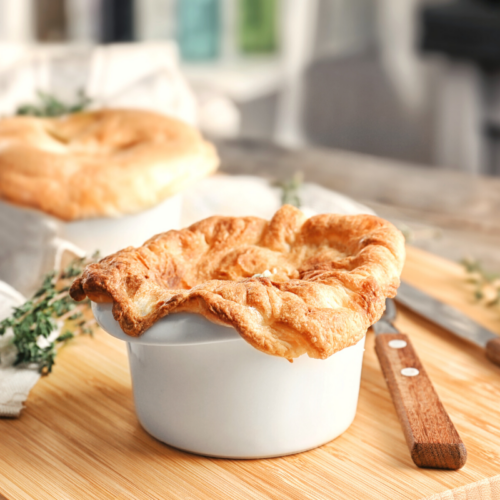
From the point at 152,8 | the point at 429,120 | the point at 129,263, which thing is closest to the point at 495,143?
the point at 429,120

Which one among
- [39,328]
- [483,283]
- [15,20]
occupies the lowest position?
[483,283]

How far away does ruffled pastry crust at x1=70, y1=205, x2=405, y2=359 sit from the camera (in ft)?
2.47

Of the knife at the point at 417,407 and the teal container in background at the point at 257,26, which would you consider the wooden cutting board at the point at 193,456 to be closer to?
the knife at the point at 417,407

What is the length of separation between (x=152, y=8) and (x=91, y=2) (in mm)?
446

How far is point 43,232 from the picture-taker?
1.34 meters

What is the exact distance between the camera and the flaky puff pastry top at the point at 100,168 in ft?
4.40

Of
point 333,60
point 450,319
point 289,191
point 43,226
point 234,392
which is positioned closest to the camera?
point 234,392

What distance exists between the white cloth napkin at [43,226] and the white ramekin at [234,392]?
0.23 meters

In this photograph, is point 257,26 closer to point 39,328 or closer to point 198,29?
point 198,29

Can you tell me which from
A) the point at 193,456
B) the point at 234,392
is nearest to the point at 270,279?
the point at 234,392

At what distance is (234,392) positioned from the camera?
2.69ft

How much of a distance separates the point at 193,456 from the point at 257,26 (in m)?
3.70

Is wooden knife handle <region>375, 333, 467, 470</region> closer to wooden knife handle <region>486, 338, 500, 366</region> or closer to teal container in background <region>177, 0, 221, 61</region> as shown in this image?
wooden knife handle <region>486, 338, 500, 366</region>

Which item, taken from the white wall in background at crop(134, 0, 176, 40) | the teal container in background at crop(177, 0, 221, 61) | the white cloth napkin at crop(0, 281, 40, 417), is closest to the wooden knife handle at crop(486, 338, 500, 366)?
the white cloth napkin at crop(0, 281, 40, 417)
